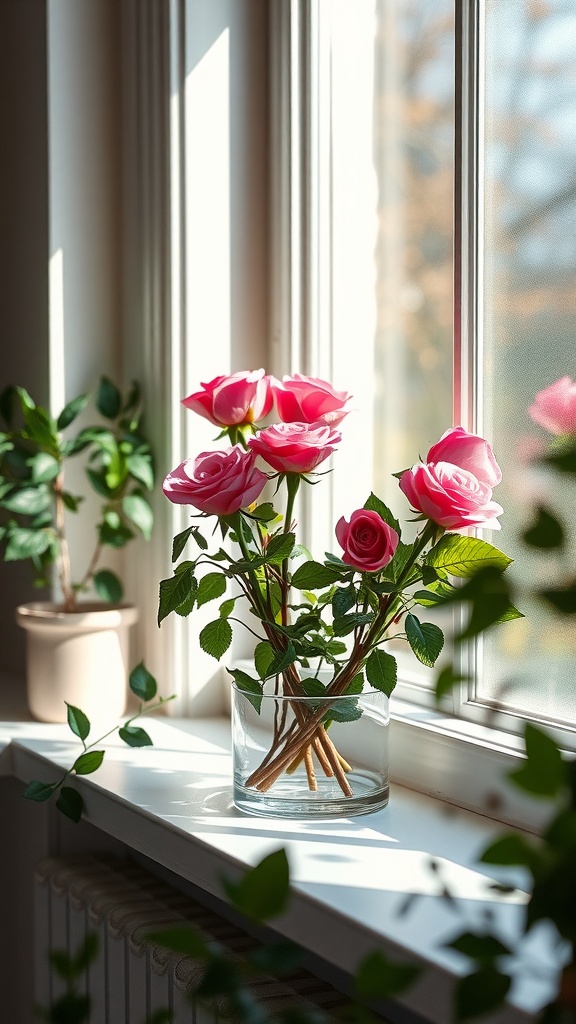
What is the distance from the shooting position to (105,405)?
1.59m

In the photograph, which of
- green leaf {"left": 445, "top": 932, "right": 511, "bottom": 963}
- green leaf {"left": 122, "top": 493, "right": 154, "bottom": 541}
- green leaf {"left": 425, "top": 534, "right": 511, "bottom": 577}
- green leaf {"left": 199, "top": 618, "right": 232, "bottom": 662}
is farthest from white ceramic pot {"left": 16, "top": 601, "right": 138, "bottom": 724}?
green leaf {"left": 445, "top": 932, "right": 511, "bottom": 963}

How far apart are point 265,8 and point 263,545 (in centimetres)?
86

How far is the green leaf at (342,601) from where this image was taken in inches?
40.2

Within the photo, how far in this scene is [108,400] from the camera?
159cm

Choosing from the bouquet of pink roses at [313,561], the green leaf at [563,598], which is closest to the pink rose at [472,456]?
the bouquet of pink roses at [313,561]

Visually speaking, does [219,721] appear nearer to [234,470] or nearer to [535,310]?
[234,470]

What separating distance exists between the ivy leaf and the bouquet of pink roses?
0.23 meters

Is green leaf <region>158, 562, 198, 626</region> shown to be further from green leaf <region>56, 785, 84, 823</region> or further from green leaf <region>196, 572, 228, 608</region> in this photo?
green leaf <region>56, 785, 84, 823</region>

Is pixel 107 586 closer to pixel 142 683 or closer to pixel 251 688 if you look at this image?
pixel 142 683

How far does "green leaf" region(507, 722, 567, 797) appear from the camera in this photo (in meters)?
0.34

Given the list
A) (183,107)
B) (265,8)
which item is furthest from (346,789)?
(265,8)

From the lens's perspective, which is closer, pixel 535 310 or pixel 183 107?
pixel 535 310

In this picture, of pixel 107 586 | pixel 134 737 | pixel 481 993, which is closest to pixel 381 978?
pixel 481 993

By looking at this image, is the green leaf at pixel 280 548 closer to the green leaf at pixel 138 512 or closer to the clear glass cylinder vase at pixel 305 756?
the clear glass cylinder vase at pixel 305 756
